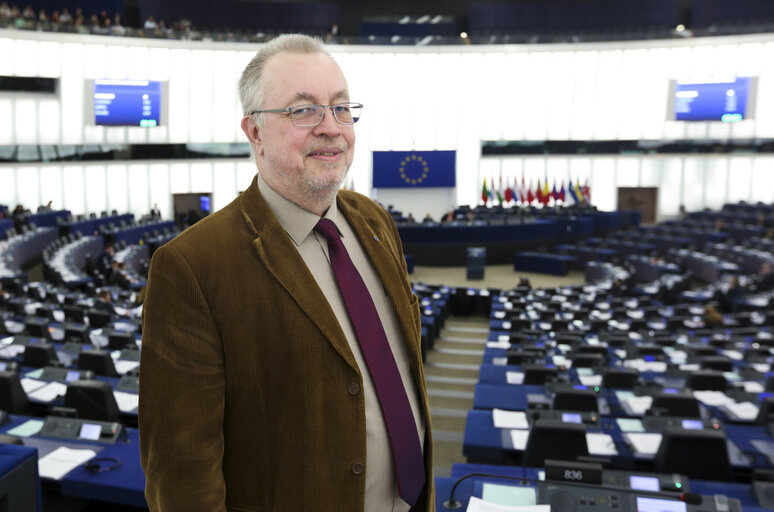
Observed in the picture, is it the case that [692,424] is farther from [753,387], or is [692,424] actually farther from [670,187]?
[670,187]

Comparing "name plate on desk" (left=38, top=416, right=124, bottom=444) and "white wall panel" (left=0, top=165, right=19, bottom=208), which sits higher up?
"white wall panel" (left=0, top=165, right=19, bottom=208)

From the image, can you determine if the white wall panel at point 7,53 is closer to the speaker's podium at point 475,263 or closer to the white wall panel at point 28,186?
the white wall panel at point 28,186

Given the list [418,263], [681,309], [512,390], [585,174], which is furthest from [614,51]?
[512,390]

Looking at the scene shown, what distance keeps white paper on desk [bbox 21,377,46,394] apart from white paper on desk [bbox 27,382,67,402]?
2.3 inches

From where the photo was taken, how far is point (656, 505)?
269 centimetres

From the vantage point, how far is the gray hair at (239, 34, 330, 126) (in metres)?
1.53

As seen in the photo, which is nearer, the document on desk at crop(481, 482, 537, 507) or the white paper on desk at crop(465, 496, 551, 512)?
the white paper on desk at crop(465, 496, 551, 512)

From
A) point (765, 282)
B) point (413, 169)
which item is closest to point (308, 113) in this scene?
point (765, 282)

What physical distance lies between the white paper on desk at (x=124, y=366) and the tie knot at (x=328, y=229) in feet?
19.2

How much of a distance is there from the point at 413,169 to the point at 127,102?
11.8 m

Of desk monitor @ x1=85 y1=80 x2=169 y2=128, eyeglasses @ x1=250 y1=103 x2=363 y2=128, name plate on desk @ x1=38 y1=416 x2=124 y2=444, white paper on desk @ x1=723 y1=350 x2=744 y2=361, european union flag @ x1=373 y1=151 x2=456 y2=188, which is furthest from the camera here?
european union flag @ x1=373 y1=151 x2=456 y2=188

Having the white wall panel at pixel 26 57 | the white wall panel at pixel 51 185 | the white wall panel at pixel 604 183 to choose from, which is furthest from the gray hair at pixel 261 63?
the white wall panel at pixel 604 183

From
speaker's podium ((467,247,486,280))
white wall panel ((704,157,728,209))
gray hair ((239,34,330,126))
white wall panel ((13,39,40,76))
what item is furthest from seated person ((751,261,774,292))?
white wall panel ((13,39,40,76))

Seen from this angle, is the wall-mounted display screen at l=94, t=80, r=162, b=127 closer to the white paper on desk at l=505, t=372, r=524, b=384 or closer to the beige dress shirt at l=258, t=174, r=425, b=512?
the white paper on desk at l=505, t=372, r=524, b=384
